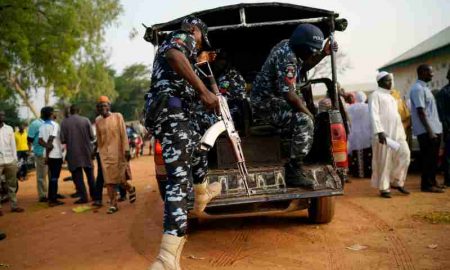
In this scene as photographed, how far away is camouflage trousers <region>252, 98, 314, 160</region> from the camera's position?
4418 mm

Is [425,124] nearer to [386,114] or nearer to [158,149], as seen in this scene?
[386,114]

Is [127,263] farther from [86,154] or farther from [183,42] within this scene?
[86,154]

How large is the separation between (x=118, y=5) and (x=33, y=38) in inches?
570

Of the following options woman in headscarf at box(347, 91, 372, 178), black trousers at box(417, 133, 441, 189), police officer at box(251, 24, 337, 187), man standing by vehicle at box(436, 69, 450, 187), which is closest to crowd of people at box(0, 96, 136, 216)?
police officer at box(251, 24, 337, 187)

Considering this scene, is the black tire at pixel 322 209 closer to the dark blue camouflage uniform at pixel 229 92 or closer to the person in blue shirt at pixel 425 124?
the dark blue camouflage uniform at pixel 229 92

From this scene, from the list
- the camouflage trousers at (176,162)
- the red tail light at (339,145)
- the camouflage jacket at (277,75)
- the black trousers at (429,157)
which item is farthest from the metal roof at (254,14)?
the black trousers at (429,157)

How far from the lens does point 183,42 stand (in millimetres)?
3229

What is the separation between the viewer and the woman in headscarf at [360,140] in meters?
8.87

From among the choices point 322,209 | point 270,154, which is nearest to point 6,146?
point 270,154

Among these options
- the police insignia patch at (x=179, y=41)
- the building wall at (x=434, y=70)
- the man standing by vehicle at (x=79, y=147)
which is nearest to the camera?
the police insignia patch at (x=179, y=41)

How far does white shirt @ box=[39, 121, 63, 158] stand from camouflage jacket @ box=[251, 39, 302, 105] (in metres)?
4.86

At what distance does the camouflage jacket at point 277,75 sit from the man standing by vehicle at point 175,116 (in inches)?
47.1

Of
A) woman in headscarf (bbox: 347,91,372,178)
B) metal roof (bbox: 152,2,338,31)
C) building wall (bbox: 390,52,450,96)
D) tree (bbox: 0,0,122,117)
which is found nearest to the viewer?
metal roof (bbox: 152,2,338,31)

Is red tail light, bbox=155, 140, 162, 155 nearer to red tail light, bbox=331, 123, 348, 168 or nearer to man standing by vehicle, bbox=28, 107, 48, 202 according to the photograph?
red tail light, bbox=331, 123, 348, 168
